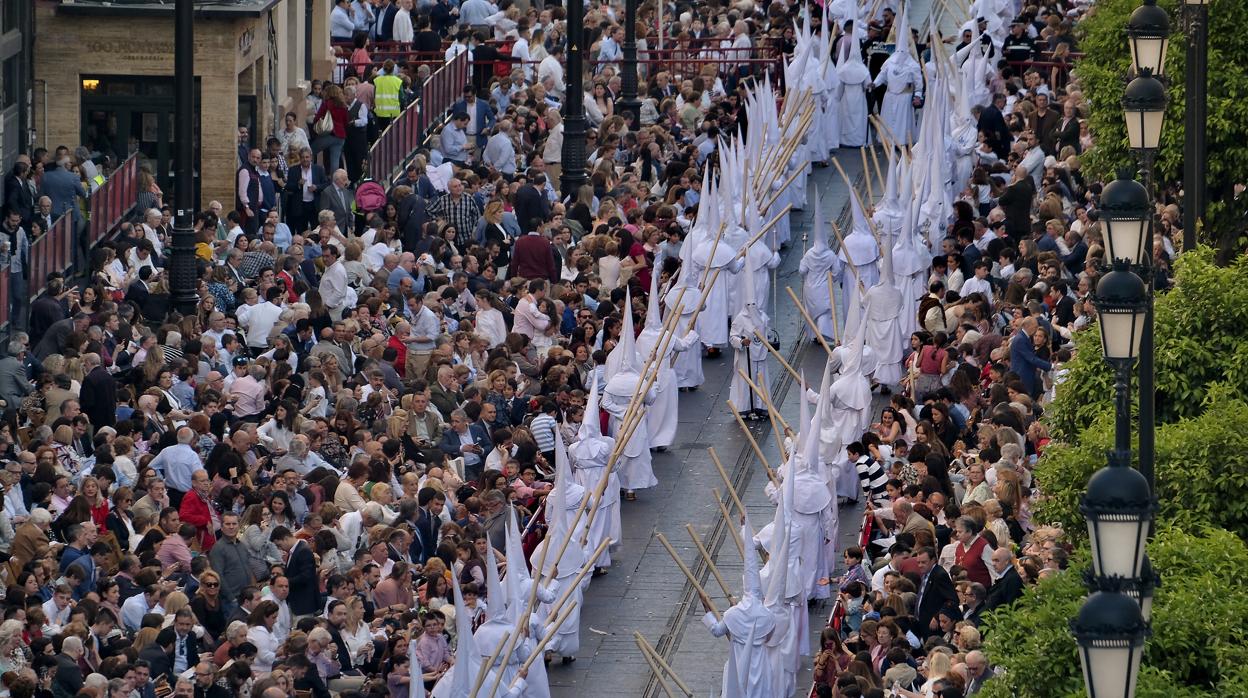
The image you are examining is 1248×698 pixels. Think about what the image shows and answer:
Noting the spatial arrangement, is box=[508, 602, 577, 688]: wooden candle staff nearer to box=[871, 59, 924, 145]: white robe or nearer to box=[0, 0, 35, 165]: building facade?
box=[0, 0, 35, 165]: building facade

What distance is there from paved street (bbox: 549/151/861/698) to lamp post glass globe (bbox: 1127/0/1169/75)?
7.26m

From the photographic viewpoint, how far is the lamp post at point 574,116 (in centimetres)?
3259

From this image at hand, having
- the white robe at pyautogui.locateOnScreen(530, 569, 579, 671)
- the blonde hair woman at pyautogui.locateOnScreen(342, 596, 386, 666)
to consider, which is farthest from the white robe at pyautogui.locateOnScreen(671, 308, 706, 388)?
the blonde hair woman at pyautogui.locateOnScreen(342, 596, 386, 666)

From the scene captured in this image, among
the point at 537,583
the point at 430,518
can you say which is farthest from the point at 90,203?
the point at 537,583

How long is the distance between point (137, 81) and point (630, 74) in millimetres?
7419

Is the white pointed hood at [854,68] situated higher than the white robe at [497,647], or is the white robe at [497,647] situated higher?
the white pointed hood at [854,68]

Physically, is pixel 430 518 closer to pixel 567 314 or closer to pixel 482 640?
pixel 482 640

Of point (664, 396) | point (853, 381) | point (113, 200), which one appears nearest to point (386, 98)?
point (113, 200)

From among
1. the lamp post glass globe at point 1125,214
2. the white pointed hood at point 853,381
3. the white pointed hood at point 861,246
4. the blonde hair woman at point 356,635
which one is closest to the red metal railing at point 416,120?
the white pointed hood at point 861,246

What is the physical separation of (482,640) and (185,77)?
8.49 m

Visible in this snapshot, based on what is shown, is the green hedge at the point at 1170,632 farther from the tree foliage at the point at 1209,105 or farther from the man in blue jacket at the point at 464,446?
the man in blue jacket at the point at 464,446

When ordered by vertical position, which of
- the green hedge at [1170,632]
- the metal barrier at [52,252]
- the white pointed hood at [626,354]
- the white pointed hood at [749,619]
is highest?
the metal barrier at [52,252]

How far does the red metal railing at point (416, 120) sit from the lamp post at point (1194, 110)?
597 inches

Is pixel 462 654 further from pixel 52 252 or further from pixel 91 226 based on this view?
pixel 91 226
